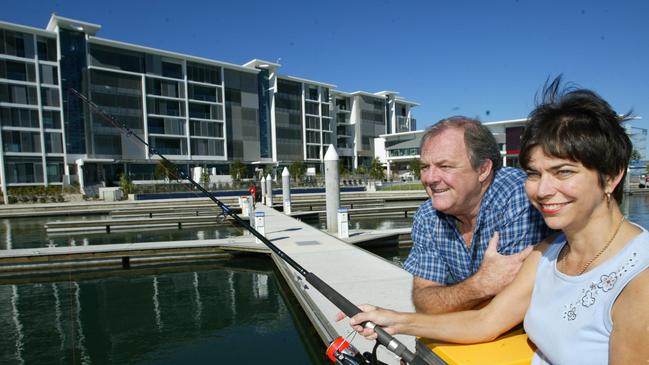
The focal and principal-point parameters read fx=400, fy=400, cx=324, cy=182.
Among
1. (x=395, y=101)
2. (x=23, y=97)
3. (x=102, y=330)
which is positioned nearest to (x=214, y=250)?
(x=102, y=330)

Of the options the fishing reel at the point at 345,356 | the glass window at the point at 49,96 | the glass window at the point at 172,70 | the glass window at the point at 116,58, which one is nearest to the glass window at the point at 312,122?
the glass window at the point at 172,70

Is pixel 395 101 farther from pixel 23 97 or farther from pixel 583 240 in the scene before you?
pixel 583 240

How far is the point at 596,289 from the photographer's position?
1436 millimetres

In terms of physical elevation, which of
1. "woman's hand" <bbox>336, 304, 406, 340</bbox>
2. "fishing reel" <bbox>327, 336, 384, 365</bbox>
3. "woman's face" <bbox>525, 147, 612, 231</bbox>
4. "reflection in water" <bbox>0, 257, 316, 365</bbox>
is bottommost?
"reflection in water" <bbox>0, 257, 316, 365</bbox>

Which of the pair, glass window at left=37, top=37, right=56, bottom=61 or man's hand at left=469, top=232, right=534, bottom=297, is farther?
glass window at left=37, top=37, right=56, bottom=61

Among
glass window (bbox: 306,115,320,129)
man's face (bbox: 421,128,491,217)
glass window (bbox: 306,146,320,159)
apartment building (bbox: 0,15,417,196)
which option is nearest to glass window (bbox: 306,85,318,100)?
apartment building (bbox: 0,15,417,196)

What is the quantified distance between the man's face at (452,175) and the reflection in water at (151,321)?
4563 mm

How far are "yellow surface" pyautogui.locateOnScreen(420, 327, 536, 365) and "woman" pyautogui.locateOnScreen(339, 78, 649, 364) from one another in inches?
3.9

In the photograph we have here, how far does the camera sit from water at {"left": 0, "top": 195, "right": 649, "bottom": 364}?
645 centimetres

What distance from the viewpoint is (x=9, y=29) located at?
138 feet

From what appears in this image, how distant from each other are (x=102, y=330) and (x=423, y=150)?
24.3ft

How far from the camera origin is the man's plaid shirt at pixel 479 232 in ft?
7.29

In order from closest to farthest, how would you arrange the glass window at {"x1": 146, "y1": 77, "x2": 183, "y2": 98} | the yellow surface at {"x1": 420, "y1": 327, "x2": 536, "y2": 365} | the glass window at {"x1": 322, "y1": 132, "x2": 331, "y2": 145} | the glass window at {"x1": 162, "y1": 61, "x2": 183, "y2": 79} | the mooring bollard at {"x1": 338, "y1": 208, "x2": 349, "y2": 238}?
the yellow surface at {"x1": 420, "y1": 327, "x2": 536, "y2": 365}
the mooring bollard at {"x1": 338, "y1": 208, "x2": 349, "y2": 238}
the glass window at {"x1": 146, "y1": 77, "x2": 183, "y2": 98}
the glass window at {"x1": 162, "y1": 61, "x2": 183, "y2": 79}
the glass window at {"x1": 322, "y1": 132, "x2": 331, "y2": 145}

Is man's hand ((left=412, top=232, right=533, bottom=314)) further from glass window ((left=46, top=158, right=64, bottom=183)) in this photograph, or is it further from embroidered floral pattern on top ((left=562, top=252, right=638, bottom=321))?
glass window ((left=46, top=158, right=64, bottom=183))
